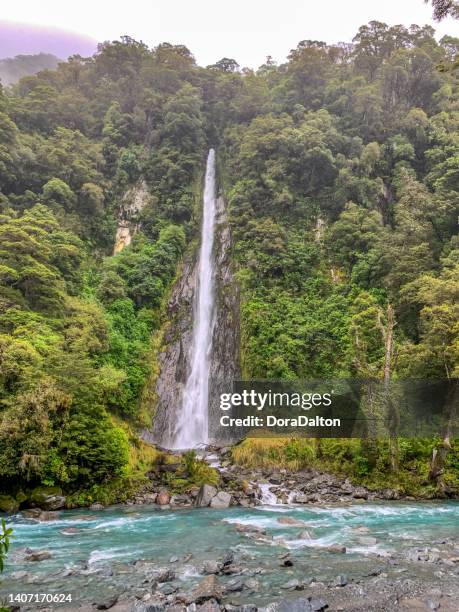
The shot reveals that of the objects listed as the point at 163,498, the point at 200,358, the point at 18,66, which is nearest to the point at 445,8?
the point at 163,498

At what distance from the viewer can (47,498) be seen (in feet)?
44.3

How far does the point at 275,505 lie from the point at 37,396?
28.7ft

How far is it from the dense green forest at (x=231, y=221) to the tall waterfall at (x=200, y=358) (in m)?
1.90

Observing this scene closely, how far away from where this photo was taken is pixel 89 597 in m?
6.80

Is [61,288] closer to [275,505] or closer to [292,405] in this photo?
[292,405]

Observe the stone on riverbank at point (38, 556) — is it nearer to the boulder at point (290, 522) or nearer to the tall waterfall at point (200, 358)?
the boulder at point (290, 522)

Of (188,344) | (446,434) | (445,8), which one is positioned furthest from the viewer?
(188,344)

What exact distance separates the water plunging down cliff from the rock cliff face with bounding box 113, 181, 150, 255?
570 centimetres

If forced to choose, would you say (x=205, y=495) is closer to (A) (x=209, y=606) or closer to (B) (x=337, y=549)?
(B) (x=337, y=549)

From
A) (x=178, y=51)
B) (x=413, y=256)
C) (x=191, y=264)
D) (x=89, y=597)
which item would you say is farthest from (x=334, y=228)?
(x=178, y=51)

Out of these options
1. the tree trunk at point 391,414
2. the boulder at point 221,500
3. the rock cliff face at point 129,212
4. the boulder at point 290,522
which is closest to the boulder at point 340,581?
the boulder at point 290,522

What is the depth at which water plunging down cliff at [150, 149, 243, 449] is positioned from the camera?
2392 centimetres

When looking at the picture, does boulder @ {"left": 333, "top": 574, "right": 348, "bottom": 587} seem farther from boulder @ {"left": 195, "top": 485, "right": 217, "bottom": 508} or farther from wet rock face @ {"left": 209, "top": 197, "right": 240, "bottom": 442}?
wet rock face @ {"left": 209, "top": 197, "right": 240, "bottom": 442}

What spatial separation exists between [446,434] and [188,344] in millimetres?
16046
